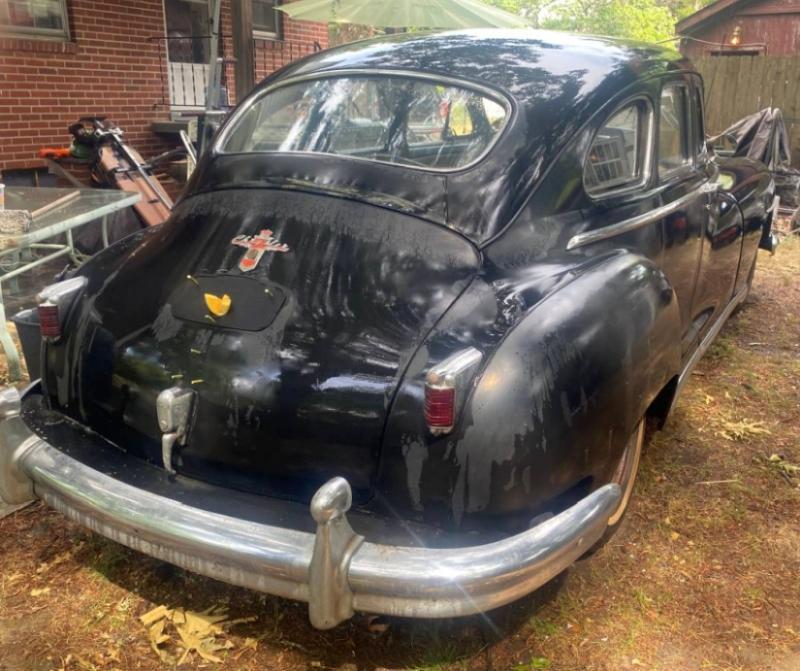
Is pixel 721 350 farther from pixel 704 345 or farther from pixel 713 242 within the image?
pixel 713 242

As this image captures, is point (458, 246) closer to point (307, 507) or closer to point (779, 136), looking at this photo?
point (307, 507)

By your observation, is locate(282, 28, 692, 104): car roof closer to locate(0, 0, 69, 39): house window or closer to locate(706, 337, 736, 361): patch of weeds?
locate(706, 337, 736, 361): patch of weeds

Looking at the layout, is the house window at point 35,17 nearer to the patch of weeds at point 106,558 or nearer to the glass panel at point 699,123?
the patch of weeds at point 106,558

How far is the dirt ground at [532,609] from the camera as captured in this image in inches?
89.0

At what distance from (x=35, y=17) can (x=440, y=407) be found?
24.5ft

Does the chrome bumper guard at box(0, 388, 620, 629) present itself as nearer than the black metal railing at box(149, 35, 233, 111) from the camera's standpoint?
Yes

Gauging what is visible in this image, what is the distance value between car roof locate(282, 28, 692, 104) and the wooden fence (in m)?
9.13

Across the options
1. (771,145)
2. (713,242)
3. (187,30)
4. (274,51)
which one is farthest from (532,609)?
(274,51)

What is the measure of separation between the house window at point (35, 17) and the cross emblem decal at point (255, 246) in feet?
20.5

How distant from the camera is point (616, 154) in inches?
119

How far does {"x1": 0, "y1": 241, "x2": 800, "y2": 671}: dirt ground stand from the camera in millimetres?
2262

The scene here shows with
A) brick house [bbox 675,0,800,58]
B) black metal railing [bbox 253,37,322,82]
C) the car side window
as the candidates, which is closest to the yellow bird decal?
the car side window

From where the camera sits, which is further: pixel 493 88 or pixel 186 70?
pixel 186 70

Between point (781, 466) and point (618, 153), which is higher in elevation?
point (618, 153)
